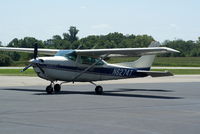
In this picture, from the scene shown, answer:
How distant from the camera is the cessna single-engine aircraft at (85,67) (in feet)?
68.4

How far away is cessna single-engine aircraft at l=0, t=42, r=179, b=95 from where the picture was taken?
68.4ft

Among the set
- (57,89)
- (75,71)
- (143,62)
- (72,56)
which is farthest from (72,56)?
(143,62)

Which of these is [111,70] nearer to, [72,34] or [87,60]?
[87,60]

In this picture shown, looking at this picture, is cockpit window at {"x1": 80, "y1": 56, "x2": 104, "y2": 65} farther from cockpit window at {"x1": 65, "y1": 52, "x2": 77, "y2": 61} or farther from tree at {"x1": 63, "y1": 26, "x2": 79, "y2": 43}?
tree at {"x1": 63, "y1": 26, "x2": 79, "y2": 43}

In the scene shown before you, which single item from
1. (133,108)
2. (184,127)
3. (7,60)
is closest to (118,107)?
(133,108)

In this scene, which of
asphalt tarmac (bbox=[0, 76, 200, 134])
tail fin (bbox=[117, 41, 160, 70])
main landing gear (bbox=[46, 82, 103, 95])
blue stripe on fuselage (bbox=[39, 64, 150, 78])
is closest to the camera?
asphalt tarmac (bbox=[0, 76, 200, 134])

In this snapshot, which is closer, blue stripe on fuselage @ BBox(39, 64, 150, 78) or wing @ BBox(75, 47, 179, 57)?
wing @ BBox(75, 47, 179, 57)

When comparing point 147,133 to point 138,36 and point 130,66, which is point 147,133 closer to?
point 130,66

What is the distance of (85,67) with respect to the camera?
22109mm

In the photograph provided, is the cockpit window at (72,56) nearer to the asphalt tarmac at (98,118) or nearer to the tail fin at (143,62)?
the tail fin at (143,62)

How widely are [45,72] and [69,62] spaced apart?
56.6 inches

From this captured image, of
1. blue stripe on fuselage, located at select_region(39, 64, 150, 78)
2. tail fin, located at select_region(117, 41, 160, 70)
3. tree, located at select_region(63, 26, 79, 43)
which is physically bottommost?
blue stripe on fuselage, located at select_region(39, 64, 150, 78)

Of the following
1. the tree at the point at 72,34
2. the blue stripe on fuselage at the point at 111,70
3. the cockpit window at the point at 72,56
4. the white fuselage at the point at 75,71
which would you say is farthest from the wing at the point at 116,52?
the tree at the point at 72,34

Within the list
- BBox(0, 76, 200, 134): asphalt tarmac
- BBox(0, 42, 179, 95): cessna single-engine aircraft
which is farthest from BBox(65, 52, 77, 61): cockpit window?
BBox(0, 76, 200, 134): asphalt tarmac
